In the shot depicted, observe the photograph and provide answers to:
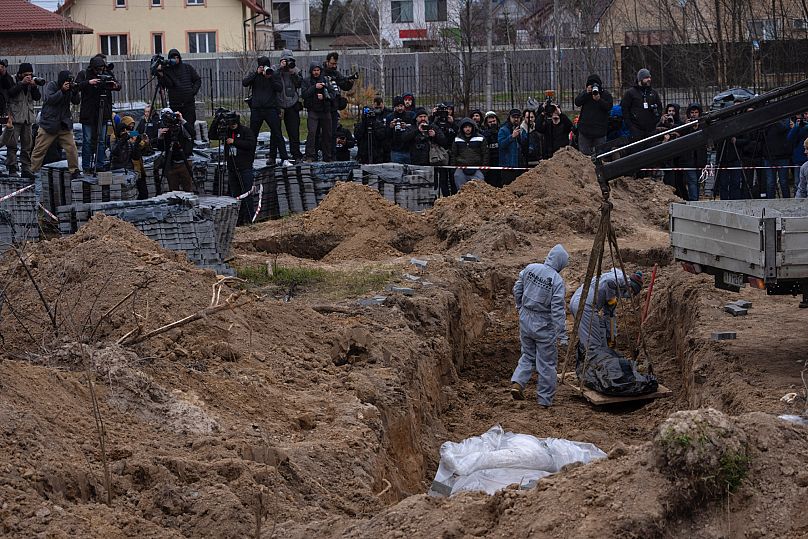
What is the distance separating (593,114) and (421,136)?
3059 millimetres

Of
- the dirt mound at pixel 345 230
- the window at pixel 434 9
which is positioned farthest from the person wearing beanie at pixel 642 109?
the window at pixel 434 9

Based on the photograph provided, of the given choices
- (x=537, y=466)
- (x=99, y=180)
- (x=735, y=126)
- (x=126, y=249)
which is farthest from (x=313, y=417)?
(x=99, y=180)

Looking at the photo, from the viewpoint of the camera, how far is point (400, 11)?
2170 inches

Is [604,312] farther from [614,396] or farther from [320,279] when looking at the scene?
[320,279]

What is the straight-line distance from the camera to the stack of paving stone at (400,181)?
68.2ft

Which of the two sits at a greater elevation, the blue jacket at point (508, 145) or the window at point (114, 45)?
the window at point (114, 45)

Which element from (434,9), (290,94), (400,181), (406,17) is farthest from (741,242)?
(406,17)

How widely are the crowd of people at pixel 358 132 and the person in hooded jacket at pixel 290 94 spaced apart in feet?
0.07

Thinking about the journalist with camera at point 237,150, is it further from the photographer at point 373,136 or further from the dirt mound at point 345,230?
the photographer at point 373,136

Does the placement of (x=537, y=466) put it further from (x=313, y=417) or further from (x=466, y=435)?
(x=466, y=435)

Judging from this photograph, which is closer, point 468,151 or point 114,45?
point 468,151

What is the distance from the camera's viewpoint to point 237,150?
62.1 ft

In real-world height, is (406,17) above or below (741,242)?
above

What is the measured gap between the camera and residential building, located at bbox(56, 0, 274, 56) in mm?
51625
